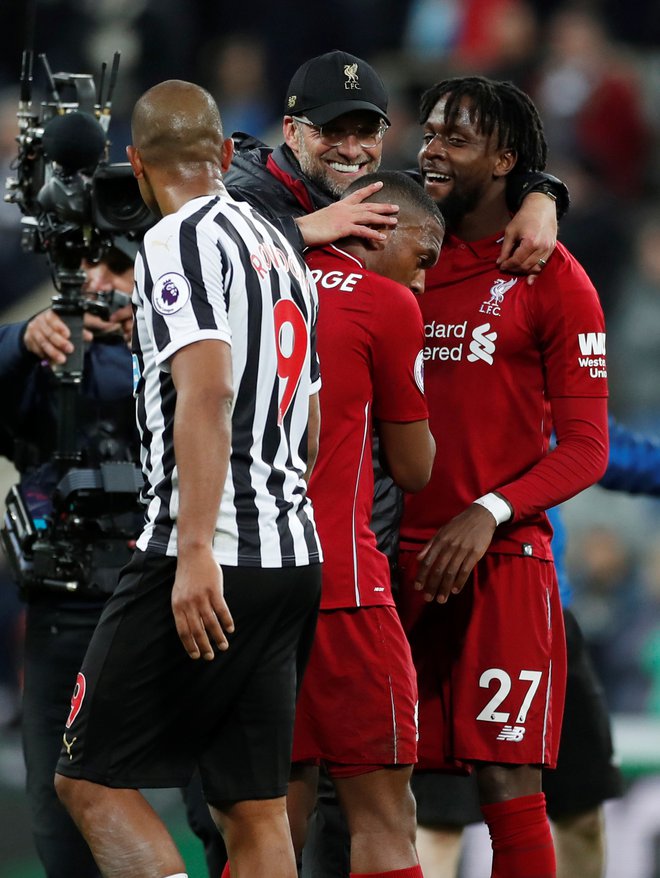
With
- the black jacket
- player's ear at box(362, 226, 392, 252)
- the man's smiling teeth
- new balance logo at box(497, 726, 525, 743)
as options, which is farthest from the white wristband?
the man's smiling teeth

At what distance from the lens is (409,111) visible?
8.07m

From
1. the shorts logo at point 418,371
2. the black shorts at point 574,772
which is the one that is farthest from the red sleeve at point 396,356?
the black shorts at point 574,772

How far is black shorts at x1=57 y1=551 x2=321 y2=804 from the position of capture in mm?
2467

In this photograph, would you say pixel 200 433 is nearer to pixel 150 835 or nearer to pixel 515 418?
pixel 150 835

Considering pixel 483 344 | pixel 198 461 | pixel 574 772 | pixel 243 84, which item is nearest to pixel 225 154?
pixel 198 461

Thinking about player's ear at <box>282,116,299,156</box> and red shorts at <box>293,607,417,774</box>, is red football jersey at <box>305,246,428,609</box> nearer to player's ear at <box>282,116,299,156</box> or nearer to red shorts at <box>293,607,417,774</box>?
red shorts at <box>293,607,417,774</box>

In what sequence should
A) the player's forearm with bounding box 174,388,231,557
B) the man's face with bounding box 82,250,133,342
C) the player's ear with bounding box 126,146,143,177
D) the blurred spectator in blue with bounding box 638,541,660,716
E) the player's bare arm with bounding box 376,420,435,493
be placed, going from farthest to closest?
the blurred spectator in blue with bounding box 638,541,660,716
the man's face with bounding box 82,250,133,342
the player's bare arm with bounding box 376,420,435,493
the player's ear with bounding box 126,146,143,177
the player's forearm with bounding box 174,388,231,557

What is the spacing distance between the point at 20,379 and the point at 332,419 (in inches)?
47.3

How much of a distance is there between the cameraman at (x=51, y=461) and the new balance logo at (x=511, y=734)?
1.08 m

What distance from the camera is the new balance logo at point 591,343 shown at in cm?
321

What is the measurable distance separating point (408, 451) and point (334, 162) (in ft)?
2.73

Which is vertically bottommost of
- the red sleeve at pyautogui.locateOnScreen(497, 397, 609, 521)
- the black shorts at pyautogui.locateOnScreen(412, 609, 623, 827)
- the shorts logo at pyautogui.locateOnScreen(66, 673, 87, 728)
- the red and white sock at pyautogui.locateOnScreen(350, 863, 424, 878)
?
the black shorts at pyautogui.locateOnScreen(412, 609, 623, 827)

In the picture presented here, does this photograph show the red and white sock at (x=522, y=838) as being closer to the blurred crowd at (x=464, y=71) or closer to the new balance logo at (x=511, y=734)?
the new balance logo at (x=511, y=734)

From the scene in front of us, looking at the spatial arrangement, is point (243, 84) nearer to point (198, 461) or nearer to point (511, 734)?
point (511, 734)
